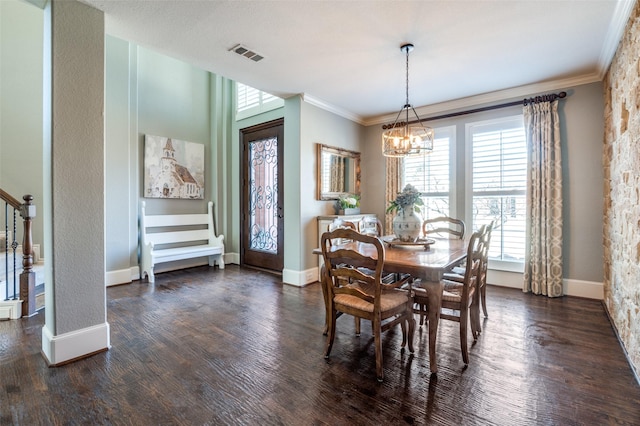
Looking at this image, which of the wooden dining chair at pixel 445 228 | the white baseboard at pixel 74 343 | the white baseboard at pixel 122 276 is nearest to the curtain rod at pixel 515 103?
the wooden dining chair at pixel 445 228

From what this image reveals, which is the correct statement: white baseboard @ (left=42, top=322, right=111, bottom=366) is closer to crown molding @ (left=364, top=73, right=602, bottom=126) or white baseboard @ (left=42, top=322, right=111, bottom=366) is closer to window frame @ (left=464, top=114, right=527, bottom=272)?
window frame @ (left=464, top=114, right=527, bottom=272)

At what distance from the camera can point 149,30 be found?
263cm

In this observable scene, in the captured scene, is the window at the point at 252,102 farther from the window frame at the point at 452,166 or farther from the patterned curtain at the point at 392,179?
the window frame at the point at 452,166

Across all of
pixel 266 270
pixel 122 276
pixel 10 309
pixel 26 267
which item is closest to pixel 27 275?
pixel 26 267

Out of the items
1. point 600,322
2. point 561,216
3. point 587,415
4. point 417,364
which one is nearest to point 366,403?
point 417,364

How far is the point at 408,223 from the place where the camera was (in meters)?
2.78

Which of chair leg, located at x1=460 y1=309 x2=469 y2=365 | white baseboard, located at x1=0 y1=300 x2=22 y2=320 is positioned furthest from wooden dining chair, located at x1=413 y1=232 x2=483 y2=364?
white baseboard, located at x1=0 y1=300 x2=22 y2=320

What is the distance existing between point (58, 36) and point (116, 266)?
312 centimetres

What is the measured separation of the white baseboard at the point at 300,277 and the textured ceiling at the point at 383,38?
2548 millimetres

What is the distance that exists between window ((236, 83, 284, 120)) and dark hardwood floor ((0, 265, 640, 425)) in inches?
132

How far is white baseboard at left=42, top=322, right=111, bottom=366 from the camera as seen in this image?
2.13 meters

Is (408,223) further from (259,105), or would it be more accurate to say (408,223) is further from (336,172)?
(259,105)

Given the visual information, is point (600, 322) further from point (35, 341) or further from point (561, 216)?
point (35, 341)

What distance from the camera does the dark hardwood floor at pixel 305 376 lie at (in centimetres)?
165
